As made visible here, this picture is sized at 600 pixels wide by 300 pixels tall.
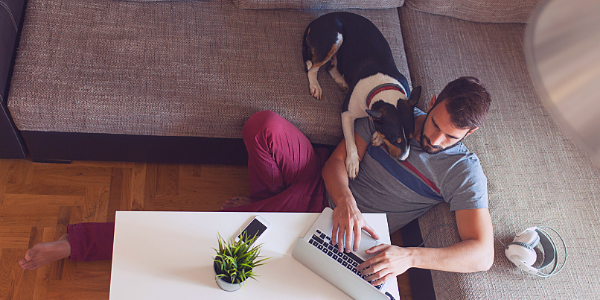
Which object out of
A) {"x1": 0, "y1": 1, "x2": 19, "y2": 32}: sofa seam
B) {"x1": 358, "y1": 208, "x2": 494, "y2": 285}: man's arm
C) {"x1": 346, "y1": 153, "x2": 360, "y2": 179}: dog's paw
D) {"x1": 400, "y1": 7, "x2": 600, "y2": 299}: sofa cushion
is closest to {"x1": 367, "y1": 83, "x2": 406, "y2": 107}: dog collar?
{"x1": 346, "y1": 153, "x2": 360, "y2": 179}: dog's paw

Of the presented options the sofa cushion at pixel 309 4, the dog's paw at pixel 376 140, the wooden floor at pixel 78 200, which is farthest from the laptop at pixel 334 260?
the sofa cushion at pixel 309 4

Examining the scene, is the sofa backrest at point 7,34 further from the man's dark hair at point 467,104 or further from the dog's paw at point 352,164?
the man's dark hair at point 467,104

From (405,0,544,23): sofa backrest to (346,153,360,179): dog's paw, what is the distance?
3.03 feet

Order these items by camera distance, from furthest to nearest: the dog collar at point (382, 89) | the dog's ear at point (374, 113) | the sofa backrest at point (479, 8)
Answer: the sofa backrest at point (479, 8) → the dog collar at point (382, 89) → the dog's ear at point (374, 113)

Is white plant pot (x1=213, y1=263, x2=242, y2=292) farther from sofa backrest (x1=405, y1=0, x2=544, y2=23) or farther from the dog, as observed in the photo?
sofa backrest (x1=405, y1=0, x2=544, y2=23)

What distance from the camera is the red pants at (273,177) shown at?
1413mm

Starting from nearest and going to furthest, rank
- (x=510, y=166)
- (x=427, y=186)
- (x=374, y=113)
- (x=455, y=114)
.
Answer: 1. (x=455, y=114)
2. (x=374, y=113)
3. (x=427, y=186)
4. (x=510, y=166)

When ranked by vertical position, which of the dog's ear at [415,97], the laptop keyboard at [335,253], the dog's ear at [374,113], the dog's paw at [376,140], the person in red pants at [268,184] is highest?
the dog's ear at [415,97]

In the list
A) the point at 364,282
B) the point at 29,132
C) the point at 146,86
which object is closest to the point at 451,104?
the point at 364,282

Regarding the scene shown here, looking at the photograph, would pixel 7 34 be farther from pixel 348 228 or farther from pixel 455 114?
pixel 455 114

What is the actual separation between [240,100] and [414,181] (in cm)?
72

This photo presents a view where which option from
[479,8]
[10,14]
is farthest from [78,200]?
[479,8]

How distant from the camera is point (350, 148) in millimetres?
1488

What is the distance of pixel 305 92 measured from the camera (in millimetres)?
1626
